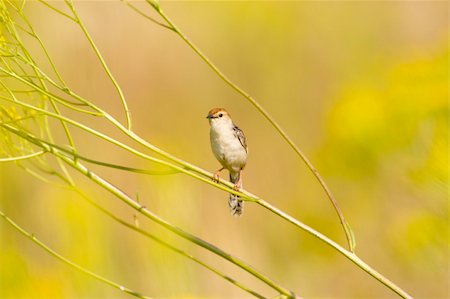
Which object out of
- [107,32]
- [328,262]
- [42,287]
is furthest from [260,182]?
[42,287]

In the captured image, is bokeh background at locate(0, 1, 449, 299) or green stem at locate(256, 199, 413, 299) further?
bokeh background at locate(0, 1, 449, 299)

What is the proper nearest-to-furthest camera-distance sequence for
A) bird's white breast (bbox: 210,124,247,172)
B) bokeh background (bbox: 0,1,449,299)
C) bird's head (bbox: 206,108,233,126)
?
bokeh background (bbox: 0,1,449,299) → bird's white breast (bbox: 210,124,247,172) → bird's head (bbox: 206,108,233,126)

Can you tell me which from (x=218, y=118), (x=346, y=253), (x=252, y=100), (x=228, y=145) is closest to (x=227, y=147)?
(x=228, y=145)

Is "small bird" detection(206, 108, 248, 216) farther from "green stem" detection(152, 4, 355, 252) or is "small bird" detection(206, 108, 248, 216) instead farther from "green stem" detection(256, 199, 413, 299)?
"green stem" detection(256, 199, 413, 299)

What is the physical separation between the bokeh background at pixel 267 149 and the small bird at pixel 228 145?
0.21m

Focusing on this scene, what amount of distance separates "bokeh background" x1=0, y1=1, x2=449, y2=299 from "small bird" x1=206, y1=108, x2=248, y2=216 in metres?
0.21

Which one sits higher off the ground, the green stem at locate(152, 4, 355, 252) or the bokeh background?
the bokeh background

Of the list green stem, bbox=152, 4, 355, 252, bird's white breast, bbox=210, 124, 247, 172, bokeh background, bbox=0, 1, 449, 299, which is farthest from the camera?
bird's white breast, bbox=210, 124, 247, 172

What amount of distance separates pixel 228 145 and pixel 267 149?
3993mm

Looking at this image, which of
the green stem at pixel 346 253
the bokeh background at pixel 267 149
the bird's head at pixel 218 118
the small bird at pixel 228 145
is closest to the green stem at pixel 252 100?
the green stem at pixel 346 253

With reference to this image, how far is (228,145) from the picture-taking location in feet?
14.6

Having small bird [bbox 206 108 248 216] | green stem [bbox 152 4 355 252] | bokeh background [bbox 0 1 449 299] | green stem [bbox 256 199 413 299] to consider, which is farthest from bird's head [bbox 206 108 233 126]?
green stem [bbox 256 199 413 299]

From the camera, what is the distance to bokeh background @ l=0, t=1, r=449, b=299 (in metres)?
3.67

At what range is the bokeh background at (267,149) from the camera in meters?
3.67
